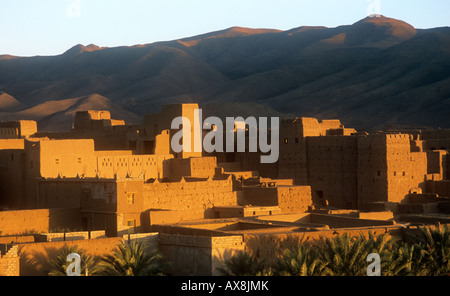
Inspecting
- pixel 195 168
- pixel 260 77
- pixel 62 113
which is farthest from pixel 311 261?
pixel 260 77

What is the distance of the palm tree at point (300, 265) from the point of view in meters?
22.2

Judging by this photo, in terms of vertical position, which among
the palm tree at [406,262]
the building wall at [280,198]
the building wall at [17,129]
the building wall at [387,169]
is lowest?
the palm tree at [406,262]

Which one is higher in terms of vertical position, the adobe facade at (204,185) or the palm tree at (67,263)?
the adobe facade at (204,185)

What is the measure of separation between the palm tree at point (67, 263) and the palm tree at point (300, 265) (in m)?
4.72

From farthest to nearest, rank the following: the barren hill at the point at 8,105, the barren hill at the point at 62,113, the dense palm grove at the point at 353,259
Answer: the barren hill at the point at 8,105
the barren hill at the point at 62,113
the dense palm grove at the point at 353,259

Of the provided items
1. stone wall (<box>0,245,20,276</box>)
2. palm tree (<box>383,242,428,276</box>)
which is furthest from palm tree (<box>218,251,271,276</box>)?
stone wall (<box>0,245,20,276</box>)

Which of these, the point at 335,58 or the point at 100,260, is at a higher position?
the point at 335,58

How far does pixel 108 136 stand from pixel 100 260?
2228 centimetres

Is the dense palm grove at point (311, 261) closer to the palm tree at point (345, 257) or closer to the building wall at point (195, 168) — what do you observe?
the palm tree at point (345, 257)

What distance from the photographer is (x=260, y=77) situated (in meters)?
125

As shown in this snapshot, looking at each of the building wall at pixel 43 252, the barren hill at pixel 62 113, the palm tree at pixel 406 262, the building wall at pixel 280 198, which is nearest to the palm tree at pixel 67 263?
the building wall at pixel 43 252
